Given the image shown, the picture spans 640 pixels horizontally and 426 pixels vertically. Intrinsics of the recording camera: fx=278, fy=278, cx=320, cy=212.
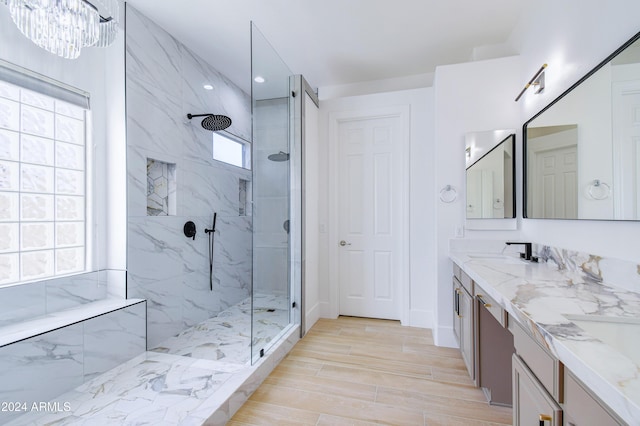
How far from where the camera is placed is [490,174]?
249 cm

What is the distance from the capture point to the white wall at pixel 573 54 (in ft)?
4.29

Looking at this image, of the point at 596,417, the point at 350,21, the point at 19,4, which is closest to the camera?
the point at 596,417

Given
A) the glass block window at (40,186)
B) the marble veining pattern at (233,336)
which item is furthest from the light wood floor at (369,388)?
the glass block window at (40,186)

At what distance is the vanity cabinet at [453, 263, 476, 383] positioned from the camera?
1.91 m

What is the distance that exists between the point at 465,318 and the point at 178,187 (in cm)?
284

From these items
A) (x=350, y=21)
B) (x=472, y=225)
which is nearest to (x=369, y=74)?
(x=350, y=21)

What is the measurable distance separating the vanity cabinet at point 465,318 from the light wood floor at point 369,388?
8.2 inches

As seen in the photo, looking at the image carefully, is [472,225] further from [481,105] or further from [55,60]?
[55,60]

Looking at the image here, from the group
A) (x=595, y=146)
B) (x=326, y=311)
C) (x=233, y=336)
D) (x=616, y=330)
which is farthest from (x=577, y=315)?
Answer: (x=326, y=311)

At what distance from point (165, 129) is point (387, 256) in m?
2.73

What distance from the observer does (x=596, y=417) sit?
651 mm

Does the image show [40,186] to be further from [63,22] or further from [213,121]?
[213,121]

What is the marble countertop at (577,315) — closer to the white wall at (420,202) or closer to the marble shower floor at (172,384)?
the white wall at (420,202)

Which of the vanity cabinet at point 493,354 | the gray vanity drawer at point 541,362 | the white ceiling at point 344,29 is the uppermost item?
the white ceiling at point 344,29
